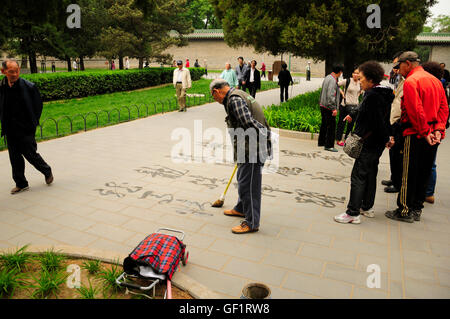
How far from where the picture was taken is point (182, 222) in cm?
460

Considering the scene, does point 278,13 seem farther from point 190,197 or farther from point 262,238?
point 262,238

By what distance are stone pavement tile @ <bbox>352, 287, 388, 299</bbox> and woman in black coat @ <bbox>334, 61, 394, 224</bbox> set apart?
1451 millimetres

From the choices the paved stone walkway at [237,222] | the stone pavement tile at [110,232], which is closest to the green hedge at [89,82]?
the paved stone walkway at [237,222]

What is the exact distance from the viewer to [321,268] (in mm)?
3592

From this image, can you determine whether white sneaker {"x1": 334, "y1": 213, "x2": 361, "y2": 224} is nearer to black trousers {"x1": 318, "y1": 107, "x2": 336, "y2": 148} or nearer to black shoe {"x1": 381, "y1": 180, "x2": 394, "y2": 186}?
black shoe {"x1": 381, "y1": 180, "x2": 394, "y2": 186}

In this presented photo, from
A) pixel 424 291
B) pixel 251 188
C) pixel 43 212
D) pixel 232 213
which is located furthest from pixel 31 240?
pixel 424 291

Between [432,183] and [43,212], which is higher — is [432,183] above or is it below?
above

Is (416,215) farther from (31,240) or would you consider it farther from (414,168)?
(31,240)

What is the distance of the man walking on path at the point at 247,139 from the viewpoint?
3828 millimetres

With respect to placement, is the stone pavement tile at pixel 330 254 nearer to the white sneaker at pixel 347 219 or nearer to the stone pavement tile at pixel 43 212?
the white sneaker at pixel 347 219

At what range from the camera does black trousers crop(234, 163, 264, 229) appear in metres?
4.08

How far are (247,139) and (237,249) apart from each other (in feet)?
3.87

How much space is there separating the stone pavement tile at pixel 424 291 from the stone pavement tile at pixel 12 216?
4.40m

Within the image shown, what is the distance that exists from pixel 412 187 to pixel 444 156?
4456 millimetres
